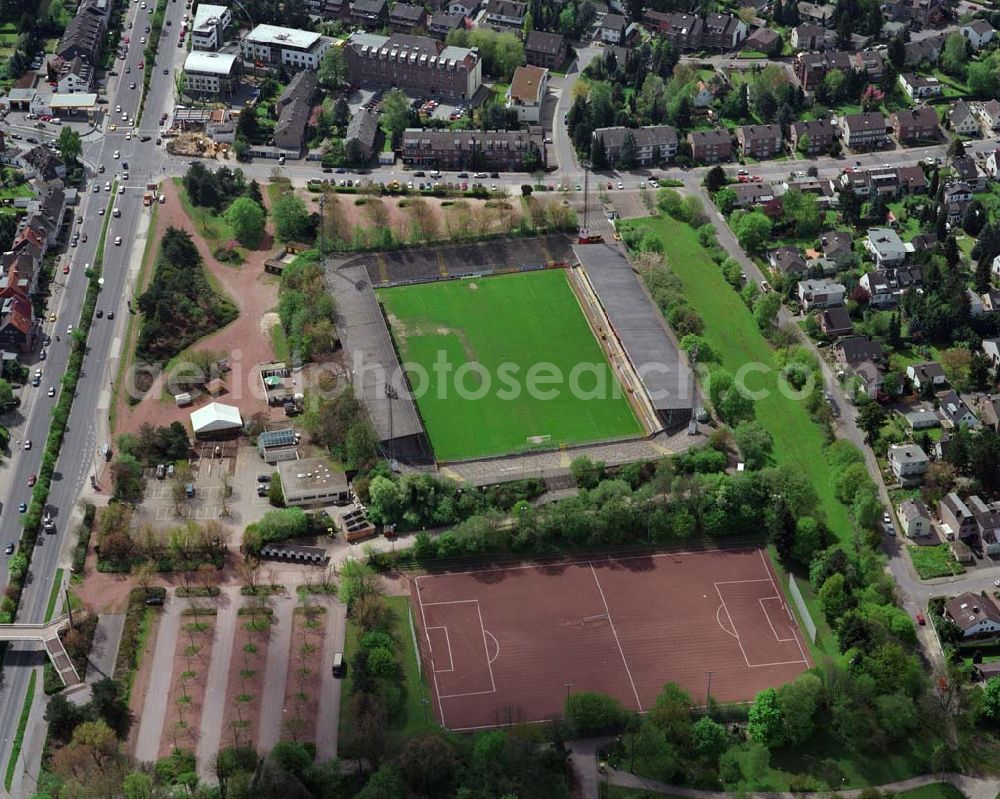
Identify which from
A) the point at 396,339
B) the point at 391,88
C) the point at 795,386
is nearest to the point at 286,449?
the point at 396,339

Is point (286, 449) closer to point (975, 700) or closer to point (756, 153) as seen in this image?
point (975, 700)

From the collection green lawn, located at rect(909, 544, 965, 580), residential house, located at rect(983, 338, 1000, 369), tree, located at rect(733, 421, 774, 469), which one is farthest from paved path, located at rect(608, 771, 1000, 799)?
residential house, located at rect(983, 338, 1000, 369)

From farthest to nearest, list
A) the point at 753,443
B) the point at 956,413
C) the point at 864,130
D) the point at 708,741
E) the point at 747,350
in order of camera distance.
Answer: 1. the point at 864,130
2. the point at 747,350
3. the point at 956,413
4. the point at 753,443
5. the point at 708,741

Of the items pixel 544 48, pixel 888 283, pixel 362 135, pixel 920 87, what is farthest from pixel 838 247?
Answer: pixel 362 135

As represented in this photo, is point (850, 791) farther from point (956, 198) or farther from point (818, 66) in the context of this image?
point (818, 66)

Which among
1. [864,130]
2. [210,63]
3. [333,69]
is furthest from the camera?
[333,69]

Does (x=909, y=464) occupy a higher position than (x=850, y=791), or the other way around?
(x=909, y=464)

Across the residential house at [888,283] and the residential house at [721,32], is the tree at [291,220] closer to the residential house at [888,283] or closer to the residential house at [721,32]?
the residential house at [888,283]
